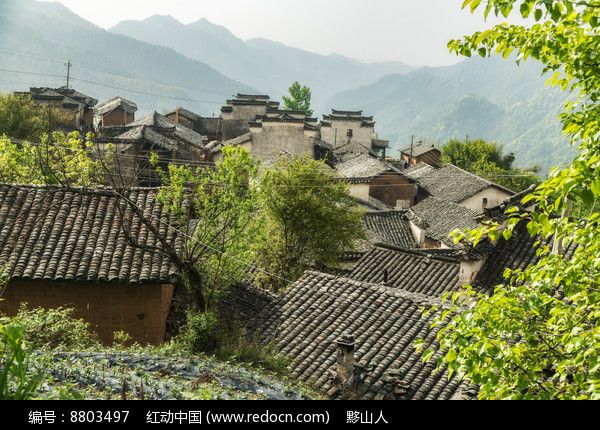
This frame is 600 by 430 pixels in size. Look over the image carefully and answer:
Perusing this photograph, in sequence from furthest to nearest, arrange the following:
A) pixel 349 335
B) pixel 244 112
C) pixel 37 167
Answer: pixel 244 112 < pixel 37 167 < pixel 349 335

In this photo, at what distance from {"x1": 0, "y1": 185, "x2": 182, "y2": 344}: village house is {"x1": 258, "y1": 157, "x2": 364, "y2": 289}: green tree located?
9.36m

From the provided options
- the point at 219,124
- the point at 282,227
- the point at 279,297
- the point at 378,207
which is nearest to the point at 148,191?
the point at 279,297

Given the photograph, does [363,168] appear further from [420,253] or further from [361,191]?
[420,253]

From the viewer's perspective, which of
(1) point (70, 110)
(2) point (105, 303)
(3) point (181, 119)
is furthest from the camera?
(3) point (181, 119)

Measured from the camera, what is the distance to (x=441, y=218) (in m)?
39.2

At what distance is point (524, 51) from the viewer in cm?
646

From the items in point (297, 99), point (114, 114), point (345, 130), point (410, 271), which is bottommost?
point (410, 271)

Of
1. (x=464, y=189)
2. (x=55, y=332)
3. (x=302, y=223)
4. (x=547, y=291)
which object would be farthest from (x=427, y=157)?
(x=547, y=291)

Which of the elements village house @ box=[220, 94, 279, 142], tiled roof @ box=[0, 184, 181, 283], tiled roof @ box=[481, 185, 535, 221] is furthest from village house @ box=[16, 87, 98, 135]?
tiled roof @ box=[481, 185, 535, 221]

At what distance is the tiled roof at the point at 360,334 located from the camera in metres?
11.2

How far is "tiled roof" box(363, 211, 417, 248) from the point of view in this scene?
35.6 meters

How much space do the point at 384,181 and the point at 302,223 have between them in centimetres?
2530

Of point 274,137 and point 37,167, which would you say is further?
point 274,137

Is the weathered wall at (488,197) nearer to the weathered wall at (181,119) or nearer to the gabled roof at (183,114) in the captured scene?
the weathered wall at (181,119)
